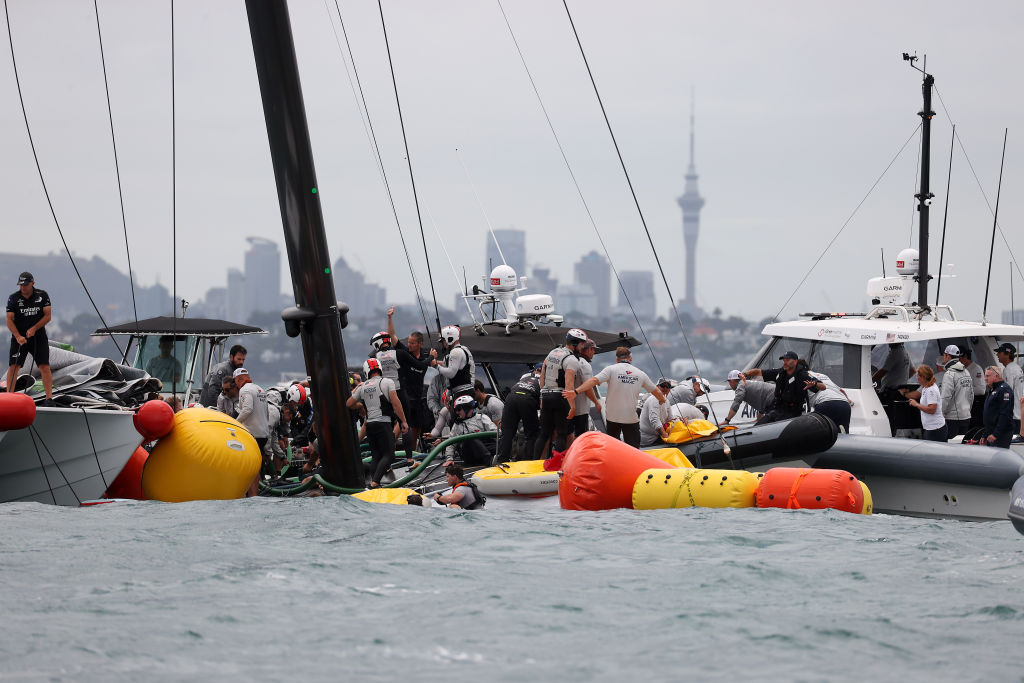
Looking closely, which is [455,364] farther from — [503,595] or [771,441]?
[503,595]

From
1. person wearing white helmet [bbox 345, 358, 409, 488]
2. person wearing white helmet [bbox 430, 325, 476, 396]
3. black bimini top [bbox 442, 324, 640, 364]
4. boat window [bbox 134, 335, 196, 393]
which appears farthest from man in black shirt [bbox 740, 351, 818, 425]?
boat window [bbox 134, 335, 196, 393]

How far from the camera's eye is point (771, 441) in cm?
1097

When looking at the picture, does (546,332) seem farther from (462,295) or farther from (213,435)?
(213,435)

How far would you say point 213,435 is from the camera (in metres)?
10.8

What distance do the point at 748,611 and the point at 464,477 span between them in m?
4.36

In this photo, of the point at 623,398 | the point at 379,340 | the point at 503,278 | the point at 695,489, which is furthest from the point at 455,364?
the point at 503,278

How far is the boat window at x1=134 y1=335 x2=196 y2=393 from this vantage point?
1800 centimetres

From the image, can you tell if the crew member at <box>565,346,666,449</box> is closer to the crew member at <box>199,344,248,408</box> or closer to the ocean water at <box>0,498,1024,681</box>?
the ocean water at <box>0,498,1024,681</box>

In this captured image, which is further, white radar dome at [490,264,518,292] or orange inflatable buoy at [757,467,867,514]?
white radar dome at [490,264,518,292]

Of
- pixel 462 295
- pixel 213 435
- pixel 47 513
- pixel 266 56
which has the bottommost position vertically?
pixel 47 513

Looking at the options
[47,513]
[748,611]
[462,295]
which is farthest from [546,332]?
[748,611]

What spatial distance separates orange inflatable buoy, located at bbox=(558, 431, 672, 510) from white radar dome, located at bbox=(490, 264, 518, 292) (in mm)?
6813

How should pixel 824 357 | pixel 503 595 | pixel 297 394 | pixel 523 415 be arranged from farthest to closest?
pixel 297 394
pixel 824 357
pixel 523 415
pixel 503 595

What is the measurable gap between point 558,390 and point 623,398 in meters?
0.78
